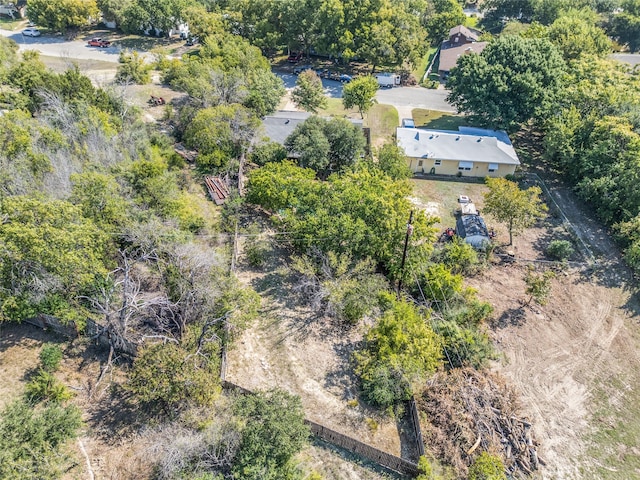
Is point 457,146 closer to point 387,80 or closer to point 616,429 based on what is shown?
point 387,80

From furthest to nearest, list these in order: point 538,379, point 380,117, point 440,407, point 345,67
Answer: point 345,67 < point 380,117 < point 538,379 < point 440,407

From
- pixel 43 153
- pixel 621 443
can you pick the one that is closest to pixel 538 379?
pixel 621 443

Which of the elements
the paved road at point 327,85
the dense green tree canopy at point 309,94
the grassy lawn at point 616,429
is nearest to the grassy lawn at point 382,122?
the dense green tree canopy at point 309,94

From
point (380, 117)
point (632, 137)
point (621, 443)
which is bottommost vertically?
point (621, 443)

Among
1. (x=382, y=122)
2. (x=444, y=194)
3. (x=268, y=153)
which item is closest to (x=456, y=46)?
(x=382, y=122)

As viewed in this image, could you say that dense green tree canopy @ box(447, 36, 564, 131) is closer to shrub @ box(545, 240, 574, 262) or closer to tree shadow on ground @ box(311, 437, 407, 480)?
shrub @ box(545, 240, 574, 262)

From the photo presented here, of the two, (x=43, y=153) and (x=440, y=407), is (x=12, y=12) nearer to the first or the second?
(x=43, y=153)
